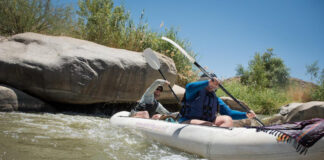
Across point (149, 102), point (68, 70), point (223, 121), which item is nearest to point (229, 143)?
point (223, 121)

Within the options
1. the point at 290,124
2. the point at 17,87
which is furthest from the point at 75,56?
the point at 290,124

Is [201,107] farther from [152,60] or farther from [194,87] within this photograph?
[152,60]

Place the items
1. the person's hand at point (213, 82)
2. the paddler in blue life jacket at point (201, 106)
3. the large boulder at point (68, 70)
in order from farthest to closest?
the large boulder at point (68, 70), the paddler in blue life jacket at point (201, 106), the person's hand at point (213, 82)

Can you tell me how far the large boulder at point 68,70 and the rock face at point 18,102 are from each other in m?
0.27

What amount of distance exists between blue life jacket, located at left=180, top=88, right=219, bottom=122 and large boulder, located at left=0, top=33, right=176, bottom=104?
3.03m

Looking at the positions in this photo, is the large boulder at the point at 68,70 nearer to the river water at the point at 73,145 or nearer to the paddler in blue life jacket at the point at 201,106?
the river water at the point at 73,145

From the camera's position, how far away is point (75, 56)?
5.24 m

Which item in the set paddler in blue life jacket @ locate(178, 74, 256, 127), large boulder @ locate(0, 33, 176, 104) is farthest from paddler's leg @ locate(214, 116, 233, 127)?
large boulder @ locate(0, 33, 176, 104)

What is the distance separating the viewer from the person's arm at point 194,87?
281 centimetres

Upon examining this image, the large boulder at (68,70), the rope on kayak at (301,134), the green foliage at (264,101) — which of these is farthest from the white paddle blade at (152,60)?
the green foliage at (264,101)

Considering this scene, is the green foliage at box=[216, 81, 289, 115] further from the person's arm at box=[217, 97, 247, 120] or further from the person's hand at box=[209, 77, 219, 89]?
the person's hand at box=[209, 77, 219, 89]

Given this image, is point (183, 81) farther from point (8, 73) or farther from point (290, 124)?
point (290, 124)

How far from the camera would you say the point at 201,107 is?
2.94 meters

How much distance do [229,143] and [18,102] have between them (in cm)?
402
